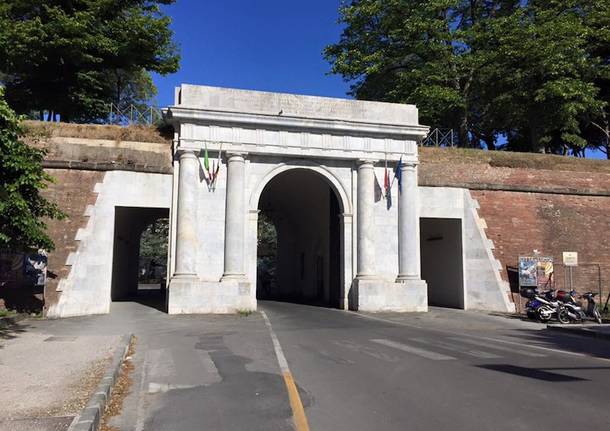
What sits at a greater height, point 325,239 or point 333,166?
point 333,166

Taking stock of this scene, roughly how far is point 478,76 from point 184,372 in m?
28.7

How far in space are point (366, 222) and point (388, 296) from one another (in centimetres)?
296

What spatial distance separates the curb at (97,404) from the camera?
16.9 ft

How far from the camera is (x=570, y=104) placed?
90.9 ft

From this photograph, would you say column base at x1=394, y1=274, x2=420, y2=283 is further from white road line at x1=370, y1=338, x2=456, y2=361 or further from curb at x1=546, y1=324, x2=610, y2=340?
white road line at x1=370, y1=338, x2=456, y2=361

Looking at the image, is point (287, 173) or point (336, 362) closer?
point (336, 362)

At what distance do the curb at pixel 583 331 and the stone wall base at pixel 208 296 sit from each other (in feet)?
32.0

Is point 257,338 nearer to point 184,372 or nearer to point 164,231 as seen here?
point 184,372

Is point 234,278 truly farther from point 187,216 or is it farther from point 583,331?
point 583,331

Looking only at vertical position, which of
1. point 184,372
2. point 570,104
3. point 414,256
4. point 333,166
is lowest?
point 184,372

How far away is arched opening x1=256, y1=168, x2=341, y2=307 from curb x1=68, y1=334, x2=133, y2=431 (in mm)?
14962

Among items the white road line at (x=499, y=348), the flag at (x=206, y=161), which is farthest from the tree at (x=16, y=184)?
the white road line at (x=499, y=348)

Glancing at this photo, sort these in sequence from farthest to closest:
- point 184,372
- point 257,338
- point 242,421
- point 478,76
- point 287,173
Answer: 1. point 478,76
2. point 287,173
3. point 257,338
4. point 184,372
5. point 242,421

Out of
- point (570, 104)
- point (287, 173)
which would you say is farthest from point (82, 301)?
point (570, 104)
